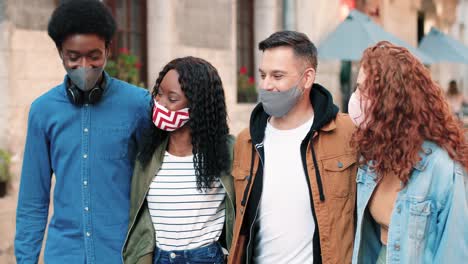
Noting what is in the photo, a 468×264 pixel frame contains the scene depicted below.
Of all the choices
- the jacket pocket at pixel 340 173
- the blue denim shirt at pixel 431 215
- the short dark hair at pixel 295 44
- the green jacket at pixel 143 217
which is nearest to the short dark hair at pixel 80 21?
the green jacket at pixel 143 217

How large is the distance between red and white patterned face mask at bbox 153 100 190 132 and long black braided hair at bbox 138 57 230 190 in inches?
2.0

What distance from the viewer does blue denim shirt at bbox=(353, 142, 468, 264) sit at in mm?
2553

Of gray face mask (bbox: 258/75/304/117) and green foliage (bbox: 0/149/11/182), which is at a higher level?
gray face mask (bbox: 258/75/304/117)

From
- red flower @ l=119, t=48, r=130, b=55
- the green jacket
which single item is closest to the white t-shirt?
the green jacket

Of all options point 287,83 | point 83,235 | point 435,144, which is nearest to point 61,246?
point 83,235

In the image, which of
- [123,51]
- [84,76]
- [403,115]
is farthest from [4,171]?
[403,115]

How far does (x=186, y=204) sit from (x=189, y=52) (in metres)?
6.15

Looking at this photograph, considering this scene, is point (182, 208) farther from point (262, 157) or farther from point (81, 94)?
point (81, 94)

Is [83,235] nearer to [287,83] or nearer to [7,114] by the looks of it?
[287,83]

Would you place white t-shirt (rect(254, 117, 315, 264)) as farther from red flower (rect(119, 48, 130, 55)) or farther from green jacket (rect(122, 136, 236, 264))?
red flower (rect(119, 48, 130, 55))

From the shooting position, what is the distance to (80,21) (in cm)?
303

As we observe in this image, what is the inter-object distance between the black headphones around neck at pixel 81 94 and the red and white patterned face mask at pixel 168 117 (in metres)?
0.28

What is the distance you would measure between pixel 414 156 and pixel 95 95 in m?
1.51

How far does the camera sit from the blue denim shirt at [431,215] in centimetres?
255
